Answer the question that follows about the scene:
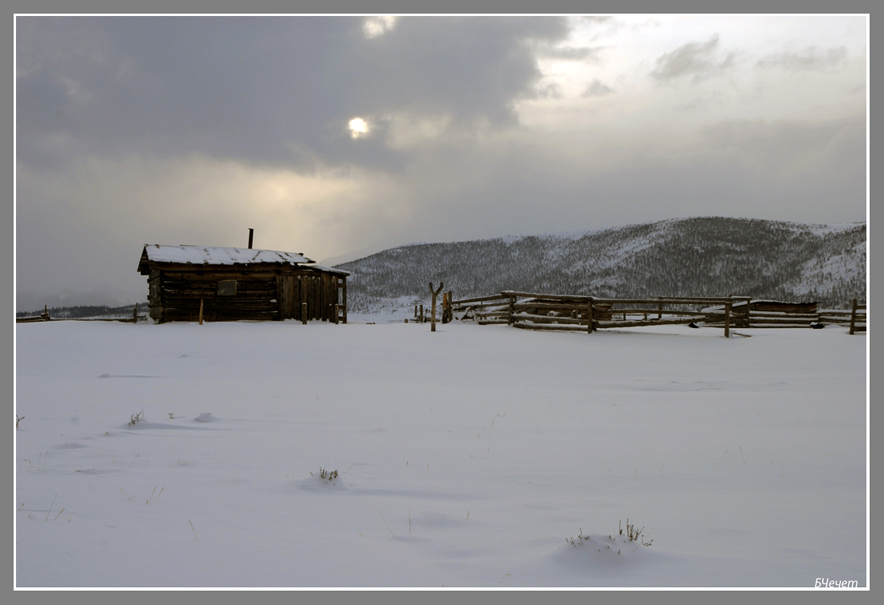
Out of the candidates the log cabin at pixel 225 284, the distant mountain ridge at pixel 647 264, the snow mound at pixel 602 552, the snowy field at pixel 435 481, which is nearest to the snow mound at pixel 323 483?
the snowy field at pixel 435 481

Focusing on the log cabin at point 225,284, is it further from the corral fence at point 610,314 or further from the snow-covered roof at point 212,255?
the corral fence at point 610,314

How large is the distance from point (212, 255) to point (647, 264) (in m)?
80.3

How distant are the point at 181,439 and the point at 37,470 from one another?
1.33 m

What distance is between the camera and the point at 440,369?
39.6 feet

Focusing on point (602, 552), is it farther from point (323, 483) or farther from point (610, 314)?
point (610, 314)

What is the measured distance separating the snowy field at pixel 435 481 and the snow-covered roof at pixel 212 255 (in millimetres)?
15043

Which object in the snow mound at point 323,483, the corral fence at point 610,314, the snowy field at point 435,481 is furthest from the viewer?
the corral fence at point 610,314

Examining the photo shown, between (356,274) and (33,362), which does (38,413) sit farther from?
(356,274)

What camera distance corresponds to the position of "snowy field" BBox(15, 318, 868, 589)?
294 centimetres

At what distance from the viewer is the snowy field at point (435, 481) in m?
2.94

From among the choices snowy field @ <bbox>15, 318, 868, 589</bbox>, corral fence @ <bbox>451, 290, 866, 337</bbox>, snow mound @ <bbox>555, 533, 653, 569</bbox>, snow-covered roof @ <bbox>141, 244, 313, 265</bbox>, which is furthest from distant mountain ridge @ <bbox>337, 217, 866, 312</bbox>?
snow mound @ <bbox>555, 533, 653, 569</bbox>

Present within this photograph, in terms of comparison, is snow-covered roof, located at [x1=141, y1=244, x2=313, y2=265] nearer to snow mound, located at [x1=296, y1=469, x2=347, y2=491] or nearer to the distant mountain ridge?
snow mound, located at [x1=296, y1=469, x2=347, y2=491]

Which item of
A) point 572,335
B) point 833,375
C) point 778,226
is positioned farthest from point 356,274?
point 833,375

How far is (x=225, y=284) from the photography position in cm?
2556
